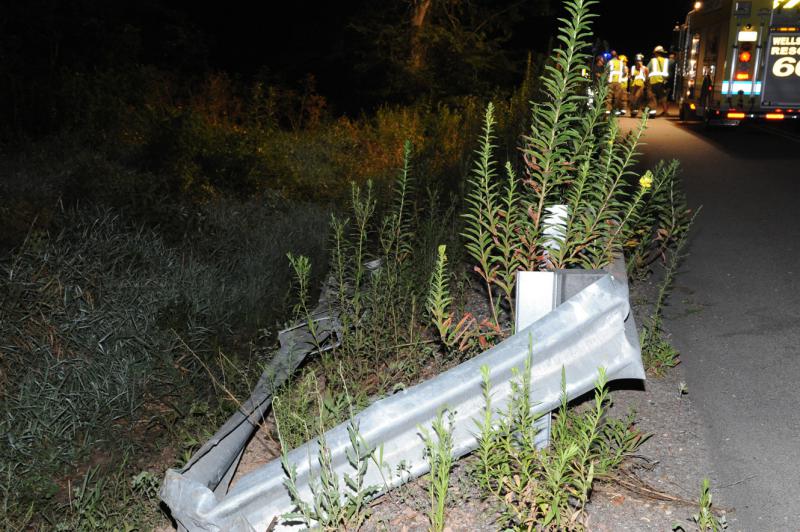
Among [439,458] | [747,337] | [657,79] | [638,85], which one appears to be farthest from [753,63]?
[439,458]

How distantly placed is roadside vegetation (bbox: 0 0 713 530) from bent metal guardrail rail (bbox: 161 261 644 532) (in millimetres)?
82

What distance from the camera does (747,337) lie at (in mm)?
5547

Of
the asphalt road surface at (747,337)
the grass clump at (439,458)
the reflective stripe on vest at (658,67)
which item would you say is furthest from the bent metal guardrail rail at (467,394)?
the reflective stripe on vest at (658,67)

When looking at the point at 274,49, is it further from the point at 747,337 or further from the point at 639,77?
the point at 747,337

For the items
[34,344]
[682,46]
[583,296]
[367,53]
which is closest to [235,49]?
[367,53]

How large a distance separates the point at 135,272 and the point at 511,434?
3.70 m

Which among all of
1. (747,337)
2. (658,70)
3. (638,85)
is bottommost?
(747,337)

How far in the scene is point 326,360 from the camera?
189 inches

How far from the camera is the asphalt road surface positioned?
12.1 ft

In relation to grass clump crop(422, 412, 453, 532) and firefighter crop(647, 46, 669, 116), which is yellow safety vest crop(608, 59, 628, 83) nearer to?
firefighter crop(647, 46, 669, 116)

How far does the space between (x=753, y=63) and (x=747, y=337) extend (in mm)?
16490

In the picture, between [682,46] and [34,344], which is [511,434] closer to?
[34,344]

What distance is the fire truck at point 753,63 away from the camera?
19.4m

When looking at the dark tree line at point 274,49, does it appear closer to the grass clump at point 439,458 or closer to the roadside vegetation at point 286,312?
the roadside vegetation at point 286,312
